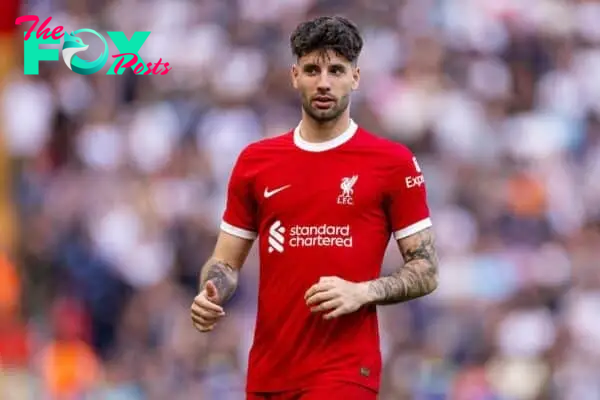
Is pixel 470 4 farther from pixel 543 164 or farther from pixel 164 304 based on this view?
pixel 164 304

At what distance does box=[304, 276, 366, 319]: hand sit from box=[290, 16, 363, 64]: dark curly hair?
971 mm

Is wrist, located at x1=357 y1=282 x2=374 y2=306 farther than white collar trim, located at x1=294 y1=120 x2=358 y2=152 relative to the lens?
No

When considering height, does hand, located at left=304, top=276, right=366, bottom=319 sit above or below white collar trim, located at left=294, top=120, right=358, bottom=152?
below

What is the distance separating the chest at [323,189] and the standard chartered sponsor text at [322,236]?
0.11 ft

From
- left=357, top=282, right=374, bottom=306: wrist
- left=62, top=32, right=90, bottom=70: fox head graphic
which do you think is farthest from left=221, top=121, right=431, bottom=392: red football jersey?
left=62, top=32, right=90, bottom=70: fox head graphic

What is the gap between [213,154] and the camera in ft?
49.8

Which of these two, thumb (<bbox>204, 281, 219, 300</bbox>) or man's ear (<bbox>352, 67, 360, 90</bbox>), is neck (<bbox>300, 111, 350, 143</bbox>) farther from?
thumb (<bbox>204, 281, 219, 300</bbox>)

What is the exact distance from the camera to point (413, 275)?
725 centimetres

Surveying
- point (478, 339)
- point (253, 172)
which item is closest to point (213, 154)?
point (478, 339)

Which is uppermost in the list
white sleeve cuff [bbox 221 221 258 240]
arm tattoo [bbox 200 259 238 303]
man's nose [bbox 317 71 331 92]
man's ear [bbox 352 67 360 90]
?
man's ear [bbox 352 67 360 90]

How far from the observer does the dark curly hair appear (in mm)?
7215

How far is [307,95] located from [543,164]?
29.3 ft

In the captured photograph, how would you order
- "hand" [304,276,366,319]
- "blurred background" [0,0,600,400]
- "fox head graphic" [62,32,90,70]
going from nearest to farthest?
"hand" [304,276,366,319], "blurred background" [0,0,600,400], "fox head graphic" [62,32,90,70]

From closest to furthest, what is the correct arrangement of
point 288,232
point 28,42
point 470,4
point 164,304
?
point 288,232 → point 164,304 → point 28,42 → point 470,4
